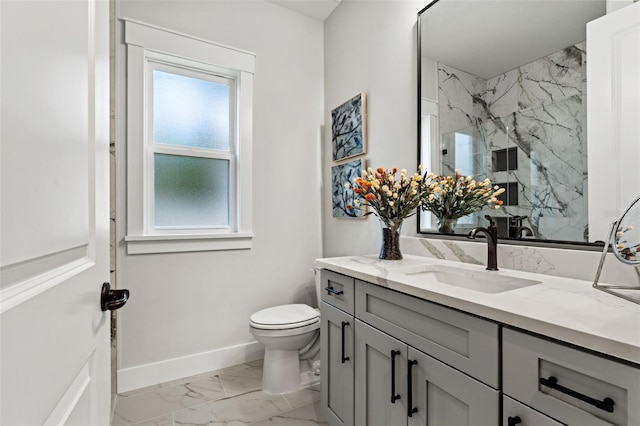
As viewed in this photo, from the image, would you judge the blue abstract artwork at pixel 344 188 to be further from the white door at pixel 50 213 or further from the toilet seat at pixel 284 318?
the white door at pixel 50 213

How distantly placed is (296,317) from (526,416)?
1.45 meters

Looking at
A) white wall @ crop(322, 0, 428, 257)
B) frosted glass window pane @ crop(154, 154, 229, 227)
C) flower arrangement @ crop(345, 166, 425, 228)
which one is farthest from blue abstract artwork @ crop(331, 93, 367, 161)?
frosted glass window pane @ crop(154, 154, 229, 227)

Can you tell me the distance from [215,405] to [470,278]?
1.65 metres

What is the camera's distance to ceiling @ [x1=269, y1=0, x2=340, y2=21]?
8.18ft

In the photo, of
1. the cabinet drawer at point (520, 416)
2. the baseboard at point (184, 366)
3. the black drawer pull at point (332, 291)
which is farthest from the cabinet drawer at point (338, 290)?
the baseboard at point (184, 366)

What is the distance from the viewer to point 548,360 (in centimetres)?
67

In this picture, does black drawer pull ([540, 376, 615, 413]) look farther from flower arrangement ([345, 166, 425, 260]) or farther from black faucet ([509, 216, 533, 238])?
flower arrangement ([345, 166, 425, 260])

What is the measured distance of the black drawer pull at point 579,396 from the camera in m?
0.58

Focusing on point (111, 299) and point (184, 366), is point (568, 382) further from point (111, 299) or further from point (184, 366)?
point (184, 366)

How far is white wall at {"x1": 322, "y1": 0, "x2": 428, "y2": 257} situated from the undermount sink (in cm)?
46

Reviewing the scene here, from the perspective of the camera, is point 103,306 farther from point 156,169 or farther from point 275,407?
point 156,169

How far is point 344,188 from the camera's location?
7.78 ft

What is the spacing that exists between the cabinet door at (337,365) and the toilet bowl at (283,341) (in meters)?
0.38

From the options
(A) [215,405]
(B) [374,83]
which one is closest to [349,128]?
(B) [374,83]
